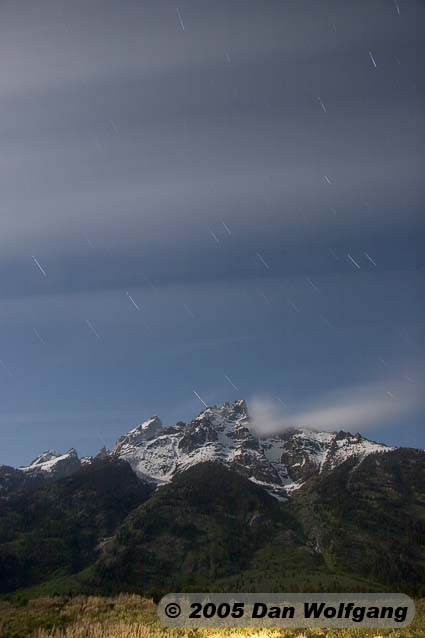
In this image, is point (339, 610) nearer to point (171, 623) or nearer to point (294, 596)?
point (294, 596)

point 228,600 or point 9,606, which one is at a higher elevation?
point 228,600

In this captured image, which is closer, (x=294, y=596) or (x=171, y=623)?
(x=171, y=623)

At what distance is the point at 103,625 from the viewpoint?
2333 cm

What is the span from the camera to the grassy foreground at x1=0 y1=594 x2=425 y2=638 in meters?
21.8

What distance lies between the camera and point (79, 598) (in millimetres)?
30391

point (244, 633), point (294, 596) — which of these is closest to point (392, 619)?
point (294, 596)

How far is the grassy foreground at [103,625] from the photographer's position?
71.5 feet

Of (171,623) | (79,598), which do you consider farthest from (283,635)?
(79,598)

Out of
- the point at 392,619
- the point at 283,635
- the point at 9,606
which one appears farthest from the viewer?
the point at 9,606

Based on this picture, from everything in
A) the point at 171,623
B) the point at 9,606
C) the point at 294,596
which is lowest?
the point at 9,606

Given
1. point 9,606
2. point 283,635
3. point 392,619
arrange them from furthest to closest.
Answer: point 9,606
point 392,619
point 283,635

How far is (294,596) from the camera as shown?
2481cm

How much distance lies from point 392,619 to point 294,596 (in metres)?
5.29

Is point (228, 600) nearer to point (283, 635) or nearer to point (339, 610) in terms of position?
point (283, 635)
